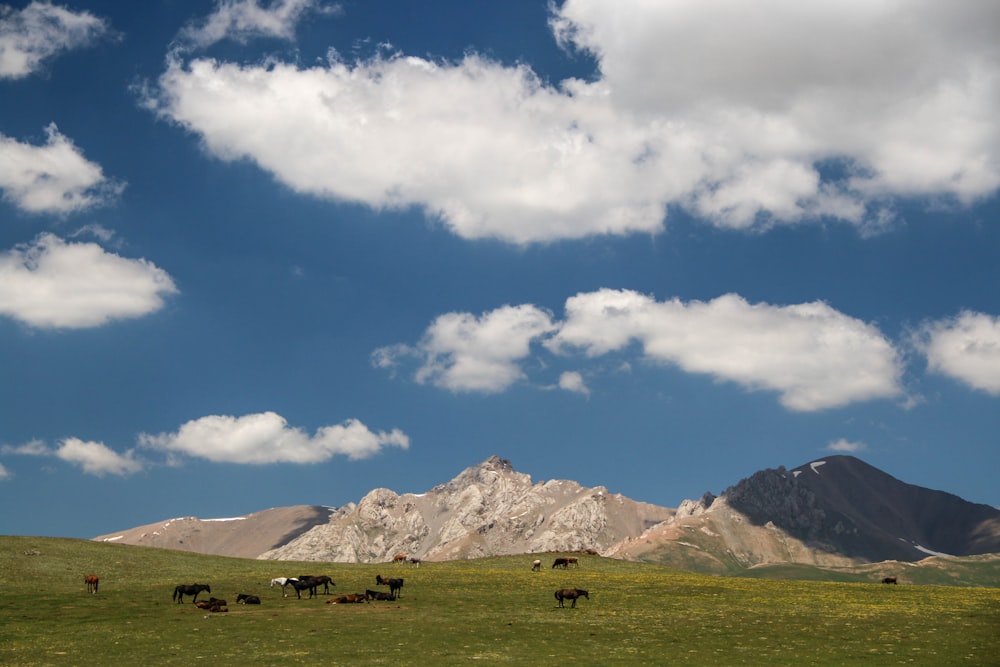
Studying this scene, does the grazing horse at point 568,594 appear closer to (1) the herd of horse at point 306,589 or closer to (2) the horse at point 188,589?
(1) the herd of horse at point 306,589

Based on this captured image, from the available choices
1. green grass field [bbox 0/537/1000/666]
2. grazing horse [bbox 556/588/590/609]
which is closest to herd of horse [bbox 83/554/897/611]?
grazing horse [bbox 556/588/590/609]

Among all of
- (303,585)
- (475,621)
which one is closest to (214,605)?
(303,585)

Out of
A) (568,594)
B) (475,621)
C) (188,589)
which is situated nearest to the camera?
(475,621)

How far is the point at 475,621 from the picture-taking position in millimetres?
57312

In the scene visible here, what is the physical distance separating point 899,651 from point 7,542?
3436 inches

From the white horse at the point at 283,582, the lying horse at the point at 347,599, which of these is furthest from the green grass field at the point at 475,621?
the lying horse at the point at 347,599

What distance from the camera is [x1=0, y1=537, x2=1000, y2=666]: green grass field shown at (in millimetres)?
45312

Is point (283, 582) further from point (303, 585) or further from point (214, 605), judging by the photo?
point (214, 605)

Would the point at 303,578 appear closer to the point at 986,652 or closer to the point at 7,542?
the point at 7,542

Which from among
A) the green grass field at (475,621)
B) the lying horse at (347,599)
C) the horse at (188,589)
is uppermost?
the horse at (188,589)

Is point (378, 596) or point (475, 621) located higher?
point (378, 596)

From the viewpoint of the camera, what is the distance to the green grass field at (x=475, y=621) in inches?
1784

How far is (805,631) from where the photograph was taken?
54656mm

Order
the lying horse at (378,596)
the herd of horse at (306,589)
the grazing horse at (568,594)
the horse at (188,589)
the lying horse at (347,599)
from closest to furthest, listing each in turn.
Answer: the herd of horse at (306,589)
the lying horse at (347,599)
the horse at (188,589)
the lying horse at (378,596)
the grazing horse at (568,594)
